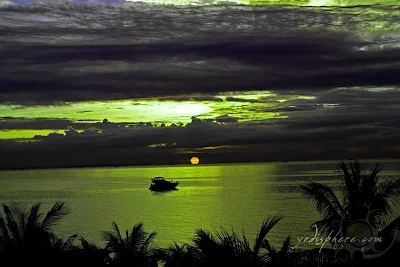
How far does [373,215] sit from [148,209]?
90839mm

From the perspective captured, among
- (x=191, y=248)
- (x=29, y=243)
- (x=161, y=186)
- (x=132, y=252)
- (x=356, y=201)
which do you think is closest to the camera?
(x=191, y=248)

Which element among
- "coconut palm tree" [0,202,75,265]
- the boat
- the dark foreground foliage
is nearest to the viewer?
the dark foreground foliage

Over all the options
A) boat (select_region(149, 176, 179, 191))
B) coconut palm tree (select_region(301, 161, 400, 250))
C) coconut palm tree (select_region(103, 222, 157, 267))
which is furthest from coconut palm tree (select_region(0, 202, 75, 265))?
boat (select_region(149, 176, 179, 191))

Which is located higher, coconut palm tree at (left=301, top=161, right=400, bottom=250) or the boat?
the boat

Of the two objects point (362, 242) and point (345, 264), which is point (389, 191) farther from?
point (345, 264)

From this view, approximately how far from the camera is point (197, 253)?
21281 millimetres

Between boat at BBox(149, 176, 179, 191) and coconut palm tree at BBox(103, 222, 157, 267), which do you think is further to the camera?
boat at BBox(149, 176, 179, 191)

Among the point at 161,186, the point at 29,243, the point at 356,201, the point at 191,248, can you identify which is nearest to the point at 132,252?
the point at 29,243

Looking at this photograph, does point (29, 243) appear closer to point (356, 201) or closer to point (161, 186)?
point (356, 201)

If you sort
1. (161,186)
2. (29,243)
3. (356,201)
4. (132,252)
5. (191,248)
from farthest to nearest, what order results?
1. (161,186)
2. (132,252)
3. (356,201)
4. (29,243)
5. (191,248)

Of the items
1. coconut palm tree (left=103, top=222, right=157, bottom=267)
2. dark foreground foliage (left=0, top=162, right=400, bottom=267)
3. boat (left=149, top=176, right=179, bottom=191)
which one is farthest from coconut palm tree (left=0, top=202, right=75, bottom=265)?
boat (left=149, top=176, right=179, bottom=191)

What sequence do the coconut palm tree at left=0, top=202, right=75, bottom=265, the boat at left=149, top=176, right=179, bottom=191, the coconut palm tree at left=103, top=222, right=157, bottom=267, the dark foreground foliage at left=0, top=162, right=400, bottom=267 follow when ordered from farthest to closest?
the boat at left=149, top=176, right=179, bottom=191 < the coconut palm tree at left=103, top=222, right=157, bottom=267 < the coconut palm tree at left=0, top=202, right=75, bottom=265 < the dark foreground foliage at left=0, top=162, right=400, bottom=267

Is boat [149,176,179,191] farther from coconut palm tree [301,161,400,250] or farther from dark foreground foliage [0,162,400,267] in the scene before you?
coconut palm tree [301,161,400,250]

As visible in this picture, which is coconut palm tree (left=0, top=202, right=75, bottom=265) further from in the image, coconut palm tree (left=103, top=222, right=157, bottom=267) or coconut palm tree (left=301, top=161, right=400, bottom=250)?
coconut palm tree (left=301, top=161, right=400, bottom=250)
